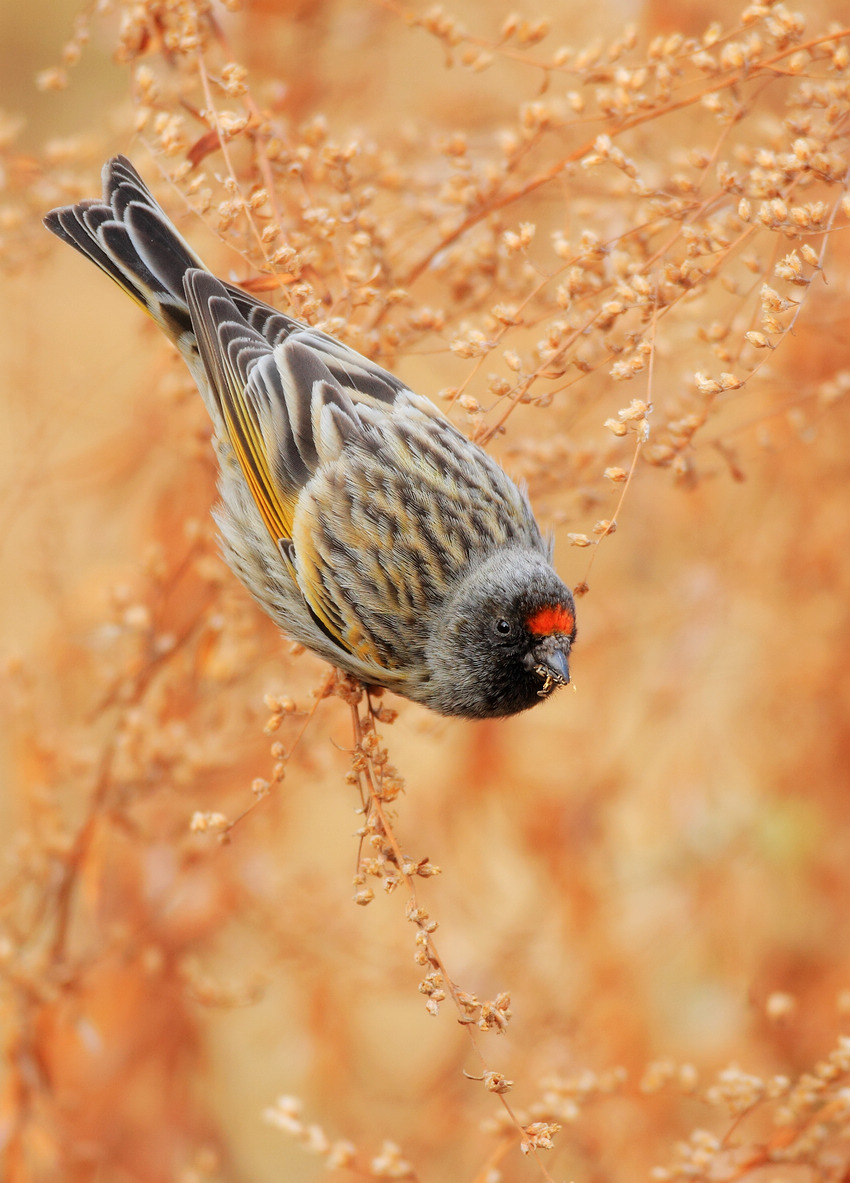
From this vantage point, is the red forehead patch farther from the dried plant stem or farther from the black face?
the dried plant stem

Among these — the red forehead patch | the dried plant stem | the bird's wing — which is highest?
the bird's wing

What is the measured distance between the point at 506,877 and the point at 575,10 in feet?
13.8

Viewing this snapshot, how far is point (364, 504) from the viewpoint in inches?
96.9

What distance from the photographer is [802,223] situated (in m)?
1.70

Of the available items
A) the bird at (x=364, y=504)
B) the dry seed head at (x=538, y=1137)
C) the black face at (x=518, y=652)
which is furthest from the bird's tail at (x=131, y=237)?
the dry seed head at (x=538, y=1137)

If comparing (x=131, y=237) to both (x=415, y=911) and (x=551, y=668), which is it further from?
(x=415, y=911)

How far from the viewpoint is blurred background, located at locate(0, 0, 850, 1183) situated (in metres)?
2.02

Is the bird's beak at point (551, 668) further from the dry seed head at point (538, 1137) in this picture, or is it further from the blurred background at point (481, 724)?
the dry seed head at point (538, 1137)

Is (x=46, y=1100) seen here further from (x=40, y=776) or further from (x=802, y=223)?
(x=802, y=223)

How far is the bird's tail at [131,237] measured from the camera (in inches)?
96.3

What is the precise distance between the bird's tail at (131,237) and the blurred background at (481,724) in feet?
0.29

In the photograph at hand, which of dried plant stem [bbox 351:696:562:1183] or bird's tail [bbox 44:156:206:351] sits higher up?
bird's tail [bbox 44:156:206:351]

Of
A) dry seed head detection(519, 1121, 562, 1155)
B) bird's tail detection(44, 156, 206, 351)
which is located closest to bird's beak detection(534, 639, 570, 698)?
dry seed head detection(519, 1121, 562, 1155)

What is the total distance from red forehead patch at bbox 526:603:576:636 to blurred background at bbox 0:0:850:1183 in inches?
9.5
